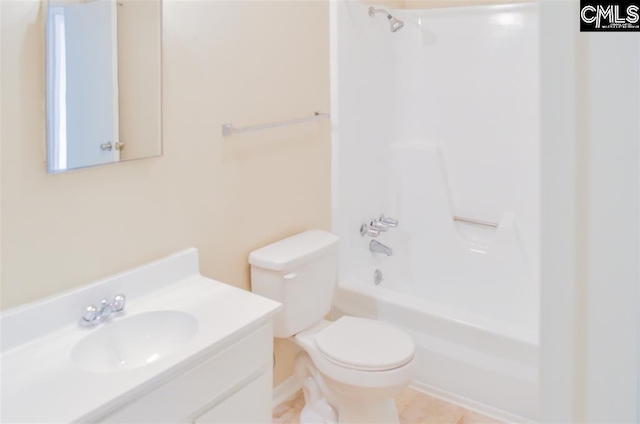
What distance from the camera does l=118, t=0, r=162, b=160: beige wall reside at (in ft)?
5.63

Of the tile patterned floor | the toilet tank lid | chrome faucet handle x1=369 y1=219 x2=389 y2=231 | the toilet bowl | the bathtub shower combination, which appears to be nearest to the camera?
the toilet bowl

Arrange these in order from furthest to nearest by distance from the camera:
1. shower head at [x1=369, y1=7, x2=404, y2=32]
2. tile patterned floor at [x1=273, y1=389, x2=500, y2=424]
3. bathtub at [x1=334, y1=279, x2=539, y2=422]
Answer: shower head at [x1=369, y1=7, x2=404, y2=32] < tile patterned floor at [x1=273, y1=389, x2=500, y2=424] < bathtub at [x1=334, y1=279, x2=539, y2=422]

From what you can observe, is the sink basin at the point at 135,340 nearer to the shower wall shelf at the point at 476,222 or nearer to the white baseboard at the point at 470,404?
the white baseboard at the point at 470,404

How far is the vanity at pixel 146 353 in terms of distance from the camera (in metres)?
1.34

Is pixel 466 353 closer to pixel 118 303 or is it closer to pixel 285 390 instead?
pixel 285 390

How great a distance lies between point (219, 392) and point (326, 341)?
26.8 inches

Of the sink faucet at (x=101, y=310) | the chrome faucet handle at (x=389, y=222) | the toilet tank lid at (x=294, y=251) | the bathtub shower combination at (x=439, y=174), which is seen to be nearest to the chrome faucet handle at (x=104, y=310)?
the sink faucet at (x=101, y=310)

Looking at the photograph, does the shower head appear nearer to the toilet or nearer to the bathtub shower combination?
the bathtub shower combination

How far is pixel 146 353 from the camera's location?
174 cm

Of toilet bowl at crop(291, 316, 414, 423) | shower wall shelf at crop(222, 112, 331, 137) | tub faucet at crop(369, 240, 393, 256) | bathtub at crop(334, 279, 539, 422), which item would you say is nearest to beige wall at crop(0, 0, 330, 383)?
shower wall shelf at crop(222, 112, 331, 137)

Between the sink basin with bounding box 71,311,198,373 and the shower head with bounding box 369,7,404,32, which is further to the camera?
the shower head with bounding box 369,7,404,32

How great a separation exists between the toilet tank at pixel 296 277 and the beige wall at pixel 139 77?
66 cm

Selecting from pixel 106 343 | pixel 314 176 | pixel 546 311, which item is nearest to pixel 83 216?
pixel 106 343

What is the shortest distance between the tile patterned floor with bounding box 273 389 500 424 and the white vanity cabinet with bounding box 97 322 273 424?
675 millimetres
